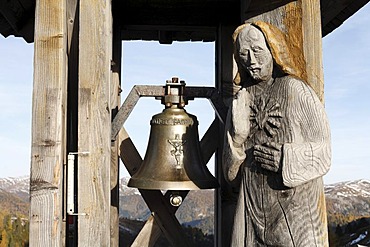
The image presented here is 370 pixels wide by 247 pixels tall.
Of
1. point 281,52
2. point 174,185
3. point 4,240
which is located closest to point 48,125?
point 174,185

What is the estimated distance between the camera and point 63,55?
261 centimetres

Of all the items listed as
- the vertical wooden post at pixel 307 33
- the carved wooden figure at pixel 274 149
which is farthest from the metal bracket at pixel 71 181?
the vertical wooden post at pixel 307 33

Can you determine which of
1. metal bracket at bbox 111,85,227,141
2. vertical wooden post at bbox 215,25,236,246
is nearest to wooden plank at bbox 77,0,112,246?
metal bracket at bbox 111,85,227,141

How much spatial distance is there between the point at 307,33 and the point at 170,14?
146 cm

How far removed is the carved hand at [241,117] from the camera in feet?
7.85

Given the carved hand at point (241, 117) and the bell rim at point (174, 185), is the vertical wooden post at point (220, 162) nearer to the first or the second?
the bell rim at point (174, 185)

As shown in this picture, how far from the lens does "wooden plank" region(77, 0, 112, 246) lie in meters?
2.54

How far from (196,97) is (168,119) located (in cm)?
24

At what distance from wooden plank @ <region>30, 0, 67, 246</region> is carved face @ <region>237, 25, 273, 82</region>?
0.90 m

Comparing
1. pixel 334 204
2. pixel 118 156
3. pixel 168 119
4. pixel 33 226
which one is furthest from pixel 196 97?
pixel 334 204

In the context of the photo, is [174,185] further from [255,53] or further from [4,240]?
[4,240]

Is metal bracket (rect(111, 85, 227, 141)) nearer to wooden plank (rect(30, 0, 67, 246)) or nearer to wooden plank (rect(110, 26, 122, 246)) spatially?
wooden plank (rect(110, 26, 122, 246))

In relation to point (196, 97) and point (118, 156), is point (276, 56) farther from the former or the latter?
point (118, 156)

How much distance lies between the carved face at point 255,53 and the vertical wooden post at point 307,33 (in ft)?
0.65
